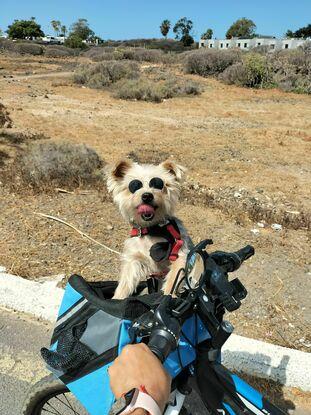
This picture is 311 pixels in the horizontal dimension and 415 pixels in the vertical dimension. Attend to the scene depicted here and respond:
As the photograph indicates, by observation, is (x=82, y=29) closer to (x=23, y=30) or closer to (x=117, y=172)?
(x=23, y=30)

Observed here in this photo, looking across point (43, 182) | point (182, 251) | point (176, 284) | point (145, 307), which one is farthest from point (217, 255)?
point (43, 182)

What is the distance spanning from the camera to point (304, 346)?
3533 millimetres

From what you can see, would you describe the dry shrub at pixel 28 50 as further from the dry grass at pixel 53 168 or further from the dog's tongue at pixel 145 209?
the dog's tongue at pixel 145 209

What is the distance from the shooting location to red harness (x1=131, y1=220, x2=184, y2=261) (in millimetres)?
3010

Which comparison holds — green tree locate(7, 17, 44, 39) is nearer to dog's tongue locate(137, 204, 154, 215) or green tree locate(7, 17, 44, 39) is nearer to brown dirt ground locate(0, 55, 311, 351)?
brown dirt ground locate(0, 55, 311, 351)

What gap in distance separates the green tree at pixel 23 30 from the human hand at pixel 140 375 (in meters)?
113

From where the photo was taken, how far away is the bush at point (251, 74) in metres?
25.0

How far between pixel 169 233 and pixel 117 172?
0.63 meters

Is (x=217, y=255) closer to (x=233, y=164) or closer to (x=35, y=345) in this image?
(x=35, y=345)


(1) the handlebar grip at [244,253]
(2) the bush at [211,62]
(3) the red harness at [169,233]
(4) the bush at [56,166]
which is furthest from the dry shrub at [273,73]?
(1) the handlebar grip at [244,253]

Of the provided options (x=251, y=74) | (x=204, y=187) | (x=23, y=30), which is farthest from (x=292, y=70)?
(x=23, y=30)

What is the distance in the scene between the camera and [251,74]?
2508 cm

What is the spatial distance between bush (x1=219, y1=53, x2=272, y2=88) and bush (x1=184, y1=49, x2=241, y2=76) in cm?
311

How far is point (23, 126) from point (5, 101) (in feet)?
18.1
